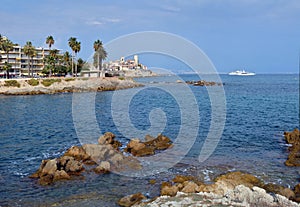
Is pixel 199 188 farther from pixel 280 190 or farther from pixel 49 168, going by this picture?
pixel 49 168

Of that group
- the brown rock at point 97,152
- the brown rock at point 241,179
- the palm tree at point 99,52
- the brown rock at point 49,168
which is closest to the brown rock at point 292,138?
the brown rock at point 241,179

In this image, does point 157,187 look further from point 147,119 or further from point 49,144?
point 147,119

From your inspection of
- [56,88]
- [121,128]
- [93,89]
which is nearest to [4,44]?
[56,88]

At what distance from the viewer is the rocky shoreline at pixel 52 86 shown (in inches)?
3039

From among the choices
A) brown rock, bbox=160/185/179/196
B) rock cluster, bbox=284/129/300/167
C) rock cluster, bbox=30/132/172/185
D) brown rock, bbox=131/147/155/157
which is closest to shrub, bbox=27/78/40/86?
rock cluster, bbox=30/132/172/185

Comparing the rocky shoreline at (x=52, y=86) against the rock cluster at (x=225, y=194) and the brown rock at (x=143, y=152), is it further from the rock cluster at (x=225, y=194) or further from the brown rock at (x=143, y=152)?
the rock cluster at (x=225, y=194)

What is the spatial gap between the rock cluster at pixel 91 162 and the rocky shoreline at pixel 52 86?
57.7 m

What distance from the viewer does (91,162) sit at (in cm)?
2312

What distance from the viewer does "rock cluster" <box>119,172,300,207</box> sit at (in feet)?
45.8

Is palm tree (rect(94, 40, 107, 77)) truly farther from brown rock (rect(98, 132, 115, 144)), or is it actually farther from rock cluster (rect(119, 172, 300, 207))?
rock cluster (rect(119, 172, 300, 207))

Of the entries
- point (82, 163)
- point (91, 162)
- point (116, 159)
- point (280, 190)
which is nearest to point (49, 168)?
point (82, 163)

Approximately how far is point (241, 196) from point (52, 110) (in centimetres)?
4341

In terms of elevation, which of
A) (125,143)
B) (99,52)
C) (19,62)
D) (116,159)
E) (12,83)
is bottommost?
(125,143)

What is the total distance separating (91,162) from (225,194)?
11.2m
